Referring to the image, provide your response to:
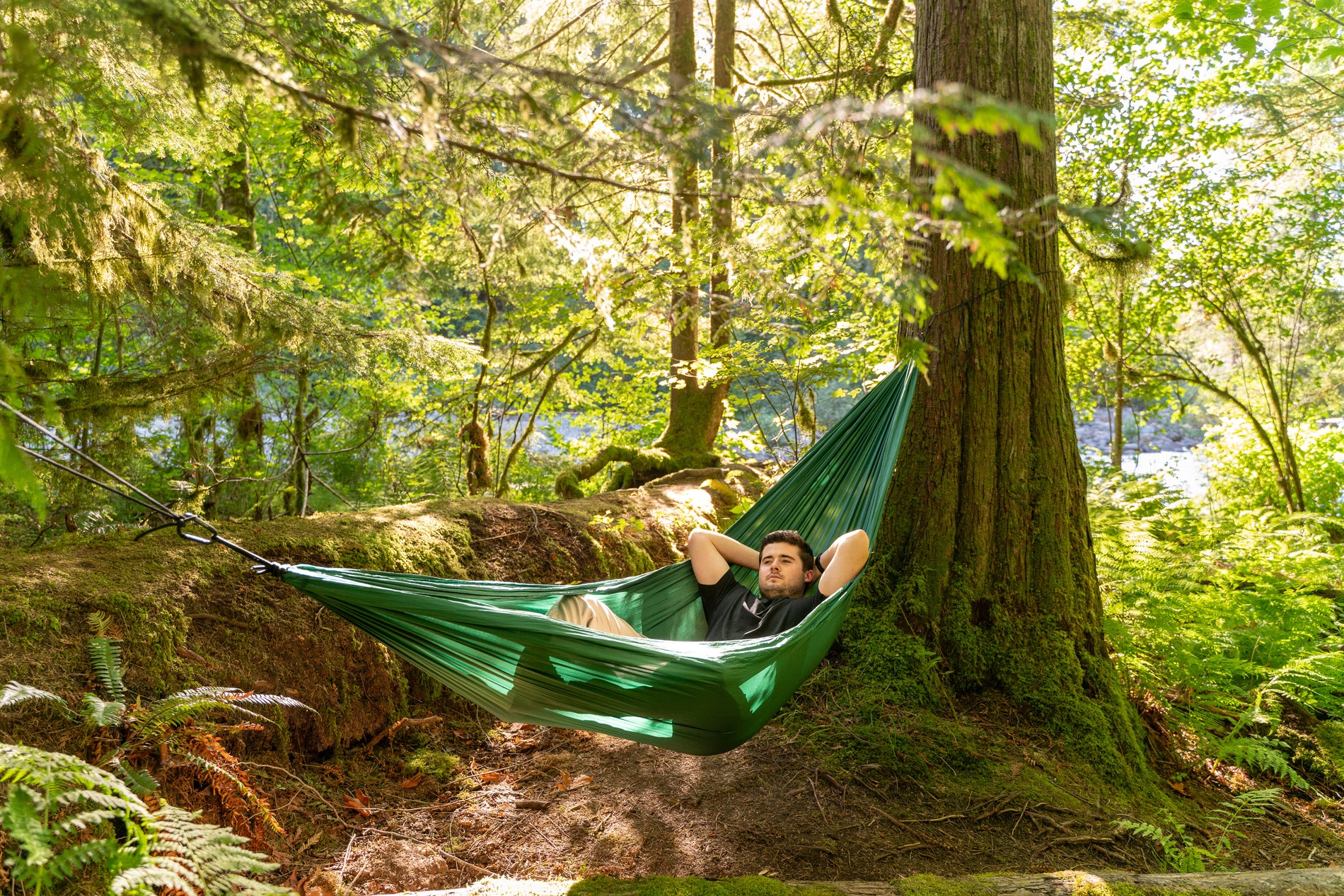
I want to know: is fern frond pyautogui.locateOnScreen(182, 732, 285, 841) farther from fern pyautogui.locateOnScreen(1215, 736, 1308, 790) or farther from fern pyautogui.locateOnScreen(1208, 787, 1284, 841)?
fern pyautogui.locateOnScreen(1215, 736, 1308, 790)

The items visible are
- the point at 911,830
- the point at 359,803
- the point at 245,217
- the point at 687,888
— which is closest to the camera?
the point at 687,888

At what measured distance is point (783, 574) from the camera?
2248 mm

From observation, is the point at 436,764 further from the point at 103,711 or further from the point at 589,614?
the point at 103,711

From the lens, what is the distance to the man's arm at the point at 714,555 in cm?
233

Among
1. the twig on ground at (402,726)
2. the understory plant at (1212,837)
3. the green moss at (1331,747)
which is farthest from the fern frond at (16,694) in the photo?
the green moss at (1331,747)

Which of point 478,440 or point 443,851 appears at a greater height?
point 478,440

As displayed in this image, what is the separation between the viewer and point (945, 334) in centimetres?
220

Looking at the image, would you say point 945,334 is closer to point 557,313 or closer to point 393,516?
point 393,516

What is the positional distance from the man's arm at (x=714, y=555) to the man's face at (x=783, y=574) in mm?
89

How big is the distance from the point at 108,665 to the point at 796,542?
65.3 inches

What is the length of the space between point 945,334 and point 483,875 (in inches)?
70.5

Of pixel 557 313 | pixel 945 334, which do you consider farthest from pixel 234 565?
pixel 557 313

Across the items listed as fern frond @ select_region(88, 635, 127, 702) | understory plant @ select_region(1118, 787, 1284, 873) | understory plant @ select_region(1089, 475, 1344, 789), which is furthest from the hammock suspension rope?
understory plant @ select_region(1089, 475, 1344, 789)

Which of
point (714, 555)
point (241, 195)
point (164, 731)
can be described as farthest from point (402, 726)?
point (241, 195)
